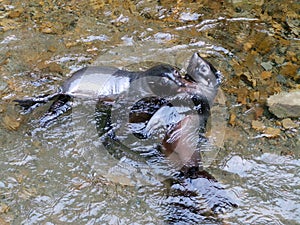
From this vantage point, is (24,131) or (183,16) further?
(183,16)

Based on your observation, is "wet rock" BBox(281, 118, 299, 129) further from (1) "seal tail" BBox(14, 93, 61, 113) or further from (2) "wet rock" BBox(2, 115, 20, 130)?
(2) "wet rock" BBox(2, 115, 20, 130)

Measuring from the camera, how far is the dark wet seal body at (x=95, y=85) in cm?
286

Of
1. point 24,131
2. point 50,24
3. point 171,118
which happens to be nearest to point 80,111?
point 24,131

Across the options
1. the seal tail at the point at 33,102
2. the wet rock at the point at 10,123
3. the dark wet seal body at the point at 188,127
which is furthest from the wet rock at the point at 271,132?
the wet rock at the point at 10,123

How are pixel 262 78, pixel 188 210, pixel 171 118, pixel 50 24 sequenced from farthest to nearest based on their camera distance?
pixel 50 24
pixel 262 78
pixel 171 118
pixel 188 210

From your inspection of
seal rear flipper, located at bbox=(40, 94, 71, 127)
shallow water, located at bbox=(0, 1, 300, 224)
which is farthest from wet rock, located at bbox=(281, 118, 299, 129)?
seal rear flipper, located at bbox=(40, 94, 71, 127)

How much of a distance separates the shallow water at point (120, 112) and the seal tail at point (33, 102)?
0.06 meters

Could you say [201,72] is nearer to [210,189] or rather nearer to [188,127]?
[188,127]

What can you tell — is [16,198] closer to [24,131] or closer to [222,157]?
[24,131]

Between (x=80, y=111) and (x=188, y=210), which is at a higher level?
(x=80, y=111)

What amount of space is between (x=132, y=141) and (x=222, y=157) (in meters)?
0.66

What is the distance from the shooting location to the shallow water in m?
2.55

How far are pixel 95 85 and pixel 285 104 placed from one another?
4.98 feet

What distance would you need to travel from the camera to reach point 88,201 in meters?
2.59
